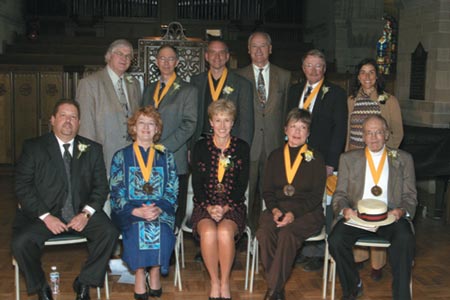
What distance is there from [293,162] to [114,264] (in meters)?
1.74

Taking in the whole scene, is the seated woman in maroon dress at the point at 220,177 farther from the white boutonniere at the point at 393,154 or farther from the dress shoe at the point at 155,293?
the white boutonniere at the point at 393,154

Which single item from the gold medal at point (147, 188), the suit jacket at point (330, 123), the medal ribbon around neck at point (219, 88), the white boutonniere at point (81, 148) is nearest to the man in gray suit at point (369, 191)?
the suit jacket at point (330, 123)

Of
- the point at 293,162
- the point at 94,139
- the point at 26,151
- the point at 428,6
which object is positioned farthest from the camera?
the point at 428,6

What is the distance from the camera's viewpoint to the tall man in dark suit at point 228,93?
4883mm

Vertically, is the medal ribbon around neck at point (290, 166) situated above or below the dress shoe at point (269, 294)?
above

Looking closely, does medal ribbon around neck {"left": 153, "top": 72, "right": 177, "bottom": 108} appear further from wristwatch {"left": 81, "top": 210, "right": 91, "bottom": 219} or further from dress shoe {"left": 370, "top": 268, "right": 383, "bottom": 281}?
dress shoe {"left": 370, "top": 268, "right": 383, "bottom": 281}

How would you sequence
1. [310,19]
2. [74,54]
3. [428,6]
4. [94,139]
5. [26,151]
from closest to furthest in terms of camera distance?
[26,151], [94,139], [428,6], [74,54], [310,19]

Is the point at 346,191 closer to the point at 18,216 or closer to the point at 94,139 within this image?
the point at 94,139

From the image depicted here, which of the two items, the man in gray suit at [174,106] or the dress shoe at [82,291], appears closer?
the dress shoe at [82,291]

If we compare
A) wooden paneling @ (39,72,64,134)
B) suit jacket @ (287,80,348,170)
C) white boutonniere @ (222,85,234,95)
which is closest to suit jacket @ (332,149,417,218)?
suit jacket @ (287,80,348,170)

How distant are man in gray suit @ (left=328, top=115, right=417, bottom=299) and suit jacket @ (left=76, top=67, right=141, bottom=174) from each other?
5.88 feet

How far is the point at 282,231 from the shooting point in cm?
417

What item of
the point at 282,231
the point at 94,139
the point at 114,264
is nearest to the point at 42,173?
the point at 94,139

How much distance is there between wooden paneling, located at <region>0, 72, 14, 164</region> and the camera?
9.80 meters
